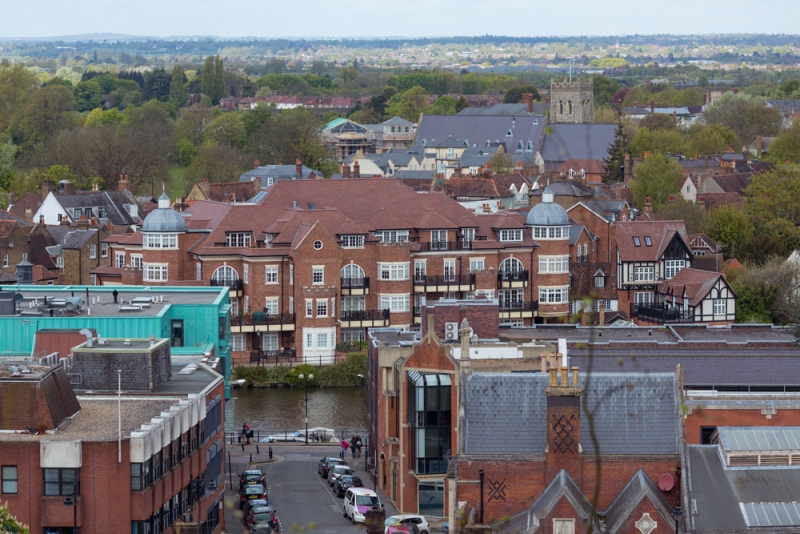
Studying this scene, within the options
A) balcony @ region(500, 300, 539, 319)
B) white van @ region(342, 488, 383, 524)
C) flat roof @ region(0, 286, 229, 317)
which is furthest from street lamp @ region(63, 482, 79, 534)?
balcony @ region(500, 300, 539, 319)

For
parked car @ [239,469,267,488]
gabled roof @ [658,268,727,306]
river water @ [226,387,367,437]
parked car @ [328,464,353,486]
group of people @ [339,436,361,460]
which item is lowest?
river water @ [226,387,367,437]

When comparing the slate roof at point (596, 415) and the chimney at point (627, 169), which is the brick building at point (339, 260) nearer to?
the slate roof at point (596, 415)

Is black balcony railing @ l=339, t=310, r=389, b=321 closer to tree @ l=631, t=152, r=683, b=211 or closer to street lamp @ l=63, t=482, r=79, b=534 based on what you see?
tree @ l=631, t=152, r=683, b=211

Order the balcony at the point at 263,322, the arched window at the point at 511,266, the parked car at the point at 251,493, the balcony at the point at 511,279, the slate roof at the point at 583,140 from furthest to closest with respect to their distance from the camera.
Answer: the slate roof at the point at 583,140 < the arched window at the point at 511,266 < the balcony at the point at 511,279 < the balcony at the point at 263,322 < the parked car at the point at 251,493

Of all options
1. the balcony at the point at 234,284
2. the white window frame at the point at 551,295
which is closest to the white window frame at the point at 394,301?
the balcony at the point at 234,284

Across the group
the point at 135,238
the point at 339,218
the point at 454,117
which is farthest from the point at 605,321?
the point at 454,117

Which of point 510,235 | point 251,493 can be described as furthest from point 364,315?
point 251,493
